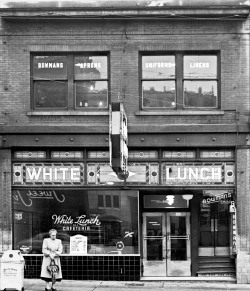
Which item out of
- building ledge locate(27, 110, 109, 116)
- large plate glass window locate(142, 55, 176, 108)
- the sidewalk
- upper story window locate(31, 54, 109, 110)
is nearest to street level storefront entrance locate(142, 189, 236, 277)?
the sidewalk

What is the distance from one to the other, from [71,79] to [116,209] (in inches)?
160

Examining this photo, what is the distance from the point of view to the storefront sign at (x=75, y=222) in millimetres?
17047

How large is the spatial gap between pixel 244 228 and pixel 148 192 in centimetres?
298

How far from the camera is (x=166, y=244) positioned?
1734cm

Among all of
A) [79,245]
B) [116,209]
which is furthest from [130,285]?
[116,209]

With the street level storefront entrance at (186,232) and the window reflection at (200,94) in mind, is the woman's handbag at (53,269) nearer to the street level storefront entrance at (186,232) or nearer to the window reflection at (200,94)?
the street level storefront entrance at (186,232)

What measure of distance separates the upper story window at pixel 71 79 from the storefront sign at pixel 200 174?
2.87 meters

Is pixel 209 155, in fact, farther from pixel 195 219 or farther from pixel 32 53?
pixel 32 53

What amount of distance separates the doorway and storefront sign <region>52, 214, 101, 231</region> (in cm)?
156

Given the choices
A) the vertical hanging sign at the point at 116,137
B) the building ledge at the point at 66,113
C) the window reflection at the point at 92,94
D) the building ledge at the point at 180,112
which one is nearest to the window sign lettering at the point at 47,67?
the window reflection at the point at 92,94

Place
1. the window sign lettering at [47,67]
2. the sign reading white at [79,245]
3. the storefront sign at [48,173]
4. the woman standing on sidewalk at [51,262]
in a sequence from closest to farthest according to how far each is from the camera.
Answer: the woman standing on sidewalk at [51,262] → the sign reading white at [79,245] → the storefront sign at [48,173] → the window sign lettering at [47,67]

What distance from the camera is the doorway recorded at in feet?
56.6

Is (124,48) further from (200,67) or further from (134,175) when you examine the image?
(134,175)

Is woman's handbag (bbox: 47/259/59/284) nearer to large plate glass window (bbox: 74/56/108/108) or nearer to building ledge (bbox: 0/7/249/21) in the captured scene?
large plate glass window (bbox: 74/56/108/108)
